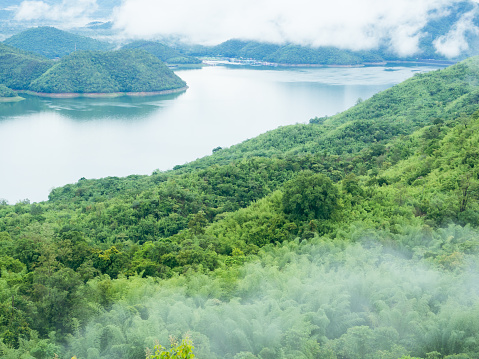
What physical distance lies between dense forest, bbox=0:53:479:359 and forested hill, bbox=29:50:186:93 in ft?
179

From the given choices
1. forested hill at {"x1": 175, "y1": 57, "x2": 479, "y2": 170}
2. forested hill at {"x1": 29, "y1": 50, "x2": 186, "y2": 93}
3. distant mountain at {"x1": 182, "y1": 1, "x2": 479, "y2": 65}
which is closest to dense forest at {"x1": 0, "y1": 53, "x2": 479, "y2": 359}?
forested hill at {"x1": 175, "y1": 57, "x2": 479, "y2": 170}

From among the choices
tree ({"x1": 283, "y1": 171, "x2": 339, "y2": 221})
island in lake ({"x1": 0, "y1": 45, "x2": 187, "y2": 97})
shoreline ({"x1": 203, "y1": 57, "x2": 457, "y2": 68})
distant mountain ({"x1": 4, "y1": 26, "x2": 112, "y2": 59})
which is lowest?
tree ({"x1": 283, "y1": 171, "x2": 339, "y2": 221})

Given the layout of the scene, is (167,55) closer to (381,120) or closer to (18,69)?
(18,69)

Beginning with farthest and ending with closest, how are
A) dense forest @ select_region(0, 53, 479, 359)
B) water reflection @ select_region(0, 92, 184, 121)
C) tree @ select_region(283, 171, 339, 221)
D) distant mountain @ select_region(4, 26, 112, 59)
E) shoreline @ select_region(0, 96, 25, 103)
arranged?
distant mountain @ select_region(4, 26, 112, 59), shoreline @ select_region(0, 96, 25, 103), water reflection @ select_region(0, 92, 184, 121), tree @ select_region(283, 171, 339, 221), dense forest @ select_region(0, 53, 479, 359)

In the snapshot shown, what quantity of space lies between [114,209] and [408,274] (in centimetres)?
1314

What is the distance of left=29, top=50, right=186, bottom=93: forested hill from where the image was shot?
2781 inches

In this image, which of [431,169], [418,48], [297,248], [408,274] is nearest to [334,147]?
[431,169]

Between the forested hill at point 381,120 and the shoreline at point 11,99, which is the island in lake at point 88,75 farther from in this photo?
the forested hill at point 381,120

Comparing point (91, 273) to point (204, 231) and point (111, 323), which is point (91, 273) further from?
point (204, 231)

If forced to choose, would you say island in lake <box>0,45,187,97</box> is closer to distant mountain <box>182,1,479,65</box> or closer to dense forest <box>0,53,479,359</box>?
distant mountain <box>182,1,479,65</box>

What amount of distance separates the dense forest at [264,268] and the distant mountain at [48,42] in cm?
10675

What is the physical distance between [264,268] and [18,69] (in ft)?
260

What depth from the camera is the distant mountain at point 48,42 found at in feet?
373

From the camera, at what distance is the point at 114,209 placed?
18828 millimetres
